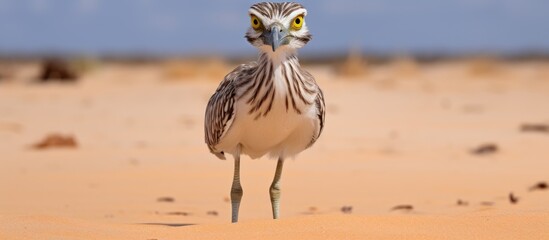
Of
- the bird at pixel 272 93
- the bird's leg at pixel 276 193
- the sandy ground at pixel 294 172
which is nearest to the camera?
the sandy ground at pixel 294 172

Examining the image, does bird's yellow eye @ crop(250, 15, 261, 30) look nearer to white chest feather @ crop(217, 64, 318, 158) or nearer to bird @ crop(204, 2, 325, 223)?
bird @ crop(204, 2, 325, 223)

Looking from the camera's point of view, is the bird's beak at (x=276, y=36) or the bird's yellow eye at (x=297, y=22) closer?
the bird's beak at (x=276, y=36)

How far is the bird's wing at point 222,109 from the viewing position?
6.40 metres

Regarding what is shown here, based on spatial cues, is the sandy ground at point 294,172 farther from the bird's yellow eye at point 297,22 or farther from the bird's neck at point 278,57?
the bird's yellow eye at point 297,22

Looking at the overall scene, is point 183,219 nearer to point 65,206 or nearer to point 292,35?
point 65,206

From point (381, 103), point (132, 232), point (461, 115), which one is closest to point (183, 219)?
point (132, 232)

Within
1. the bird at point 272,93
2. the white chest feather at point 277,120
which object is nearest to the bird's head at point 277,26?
the bird at point 272,93

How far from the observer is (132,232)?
5.70 m

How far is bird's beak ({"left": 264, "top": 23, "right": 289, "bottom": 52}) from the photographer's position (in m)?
5.93

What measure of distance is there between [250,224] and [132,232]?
634mm

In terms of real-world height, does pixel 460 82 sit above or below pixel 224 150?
above

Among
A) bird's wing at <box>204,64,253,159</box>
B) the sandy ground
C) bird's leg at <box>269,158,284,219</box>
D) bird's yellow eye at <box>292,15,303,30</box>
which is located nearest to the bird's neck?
bird's yellow eye at <box>292,15,303,30</box>

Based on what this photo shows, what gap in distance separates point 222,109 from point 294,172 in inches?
182

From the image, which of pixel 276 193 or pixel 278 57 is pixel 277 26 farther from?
pixel 276 193
